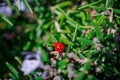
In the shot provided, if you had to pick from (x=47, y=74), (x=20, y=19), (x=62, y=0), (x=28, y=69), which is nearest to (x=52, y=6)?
(x=62, y=0)

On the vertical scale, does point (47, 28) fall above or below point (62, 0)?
below

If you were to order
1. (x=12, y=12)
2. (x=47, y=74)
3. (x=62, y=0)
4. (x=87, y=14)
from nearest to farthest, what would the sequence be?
(x=47, y=74)
(x=87, y=14)
(x=62, y=0)
(x=12, y=12)

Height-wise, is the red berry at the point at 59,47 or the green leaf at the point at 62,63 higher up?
the red berry at the point at 59,47

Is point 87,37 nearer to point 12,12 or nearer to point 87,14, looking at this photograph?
point 87,14

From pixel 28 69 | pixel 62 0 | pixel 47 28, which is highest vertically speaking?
pixel 62 0

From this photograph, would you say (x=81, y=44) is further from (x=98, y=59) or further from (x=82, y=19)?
(x=82, y=19)

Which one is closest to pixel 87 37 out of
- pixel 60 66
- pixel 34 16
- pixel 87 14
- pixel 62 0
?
pixel 60 66

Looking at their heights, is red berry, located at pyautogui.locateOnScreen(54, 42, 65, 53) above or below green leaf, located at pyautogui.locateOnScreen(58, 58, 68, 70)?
above

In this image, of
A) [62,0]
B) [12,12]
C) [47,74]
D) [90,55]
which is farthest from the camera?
[12,12]

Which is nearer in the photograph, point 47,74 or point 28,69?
point 47,74
